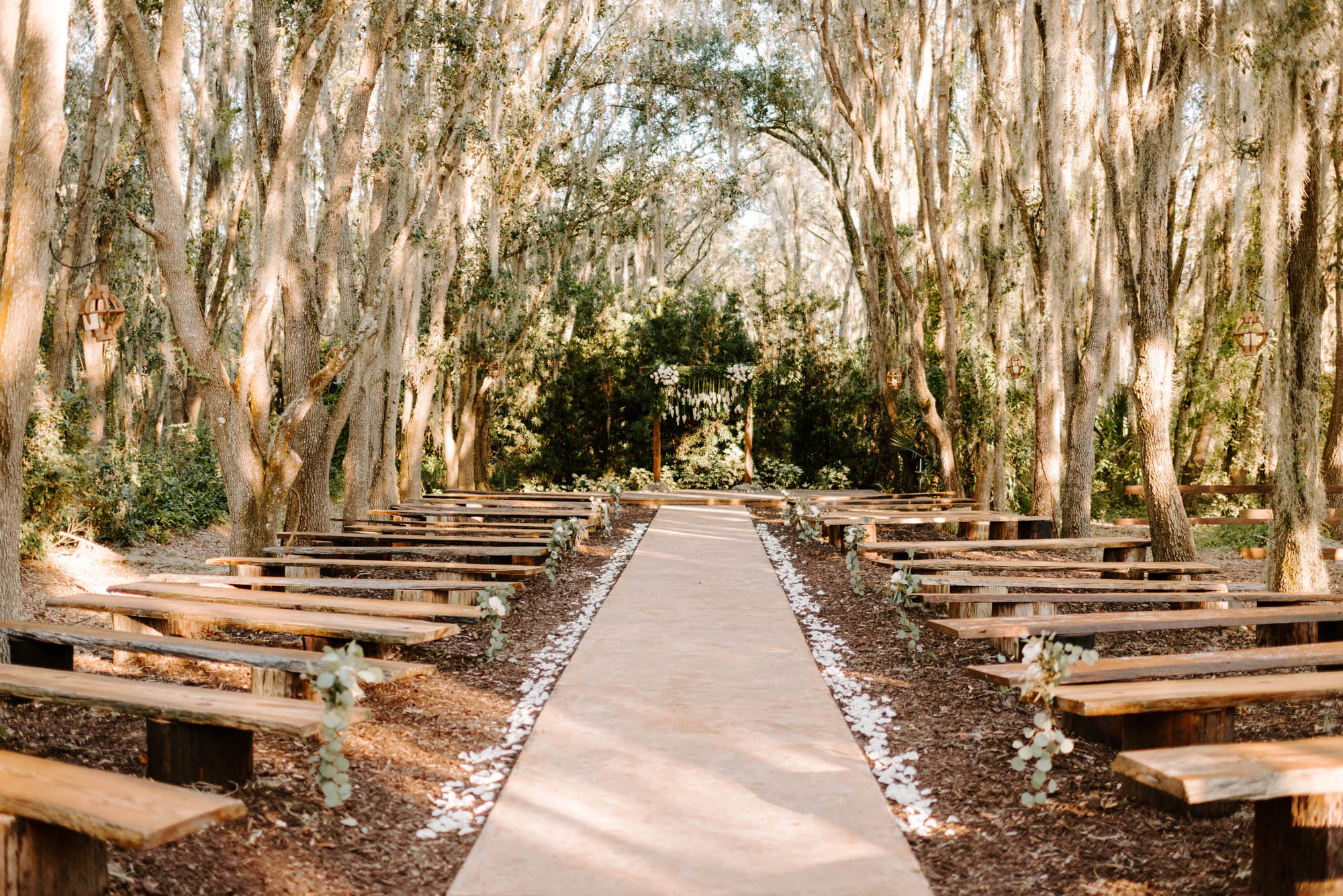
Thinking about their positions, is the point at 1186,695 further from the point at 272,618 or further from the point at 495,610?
the point at 272,618

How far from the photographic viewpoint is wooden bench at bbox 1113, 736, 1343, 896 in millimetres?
2412

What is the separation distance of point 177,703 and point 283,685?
1.03 m

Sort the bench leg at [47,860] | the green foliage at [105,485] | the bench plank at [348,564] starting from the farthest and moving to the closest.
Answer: the green foliage at [105,485], the bench plank at [348,564], the bench leg at [47,860]

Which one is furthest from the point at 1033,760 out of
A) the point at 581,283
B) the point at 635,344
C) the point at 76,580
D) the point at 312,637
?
the point at 581,283

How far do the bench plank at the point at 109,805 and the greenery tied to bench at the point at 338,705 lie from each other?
1.87 ft

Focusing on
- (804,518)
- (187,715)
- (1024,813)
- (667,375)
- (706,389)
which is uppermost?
(667,375)

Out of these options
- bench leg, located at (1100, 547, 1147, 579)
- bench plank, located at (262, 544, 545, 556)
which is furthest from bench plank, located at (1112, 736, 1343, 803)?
bench leg, located at (1100, 547, 1147, 579)

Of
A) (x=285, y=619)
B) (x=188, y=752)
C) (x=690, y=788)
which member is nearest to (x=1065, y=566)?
(x=690, y=788)

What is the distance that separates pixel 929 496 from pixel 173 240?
9.58m

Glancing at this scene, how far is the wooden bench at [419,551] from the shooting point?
7.09 meters

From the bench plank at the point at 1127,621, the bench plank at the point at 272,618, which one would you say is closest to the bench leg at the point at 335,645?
the bench plank at the point at 272,618

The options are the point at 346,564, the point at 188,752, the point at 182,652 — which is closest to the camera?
the point at 188,752

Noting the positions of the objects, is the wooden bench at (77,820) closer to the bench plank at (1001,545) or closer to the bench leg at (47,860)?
the bench leg at (47,860)

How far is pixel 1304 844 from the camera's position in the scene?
2598 millimetres
